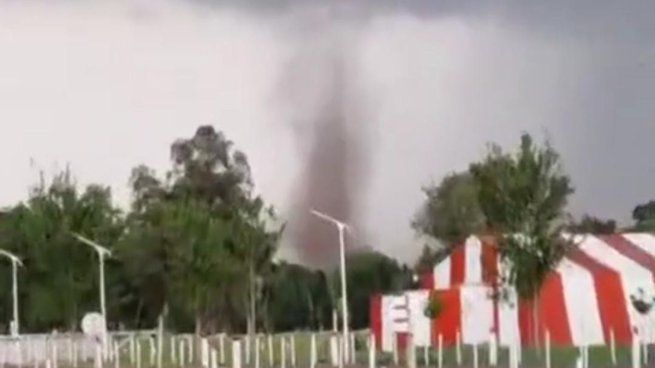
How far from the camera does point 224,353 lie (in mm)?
69250

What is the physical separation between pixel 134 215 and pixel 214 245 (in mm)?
32771

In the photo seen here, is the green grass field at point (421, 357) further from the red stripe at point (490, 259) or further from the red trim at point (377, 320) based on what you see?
the red stripe at point (490, 259)

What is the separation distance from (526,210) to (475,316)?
69.2 feet

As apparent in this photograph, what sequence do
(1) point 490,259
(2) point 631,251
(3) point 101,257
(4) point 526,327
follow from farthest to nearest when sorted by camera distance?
1. (2) point 631,251
2. (4) point 526,327
3. (3) point 101,257
4. (1) point 490,259

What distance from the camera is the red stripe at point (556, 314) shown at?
72.1 m

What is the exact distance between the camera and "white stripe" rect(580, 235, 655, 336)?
235ft

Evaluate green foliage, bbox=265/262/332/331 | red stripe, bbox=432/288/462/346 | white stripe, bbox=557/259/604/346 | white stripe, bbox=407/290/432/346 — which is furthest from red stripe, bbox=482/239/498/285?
green foliage, bbox=265/262/332/331

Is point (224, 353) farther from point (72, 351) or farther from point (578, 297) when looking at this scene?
point (578, 297)

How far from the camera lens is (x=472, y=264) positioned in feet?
252

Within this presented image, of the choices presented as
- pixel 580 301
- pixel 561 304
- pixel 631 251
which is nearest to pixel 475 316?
pixel 561 304

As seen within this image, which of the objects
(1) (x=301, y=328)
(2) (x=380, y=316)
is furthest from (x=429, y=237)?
(2) (x=380, y=316)

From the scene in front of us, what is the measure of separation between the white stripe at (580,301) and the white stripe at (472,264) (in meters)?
3.99

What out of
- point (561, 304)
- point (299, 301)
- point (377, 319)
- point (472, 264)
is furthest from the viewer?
point (299, 301)

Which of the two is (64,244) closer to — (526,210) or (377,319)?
(377,319)
